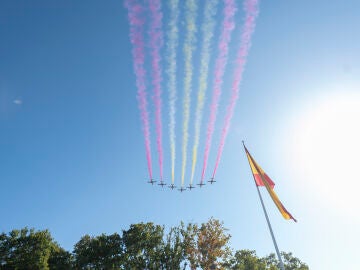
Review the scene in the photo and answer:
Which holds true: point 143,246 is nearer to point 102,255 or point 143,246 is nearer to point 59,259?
point 102,255

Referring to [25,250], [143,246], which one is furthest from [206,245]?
[25,250]

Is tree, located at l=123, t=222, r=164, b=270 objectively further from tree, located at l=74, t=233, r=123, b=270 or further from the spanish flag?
the spanish flag

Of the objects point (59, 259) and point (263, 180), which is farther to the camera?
point (59, 259)

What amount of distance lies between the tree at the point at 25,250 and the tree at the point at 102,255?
615 cm

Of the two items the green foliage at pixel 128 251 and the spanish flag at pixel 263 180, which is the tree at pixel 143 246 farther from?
the spanish flag at pixel 263 180

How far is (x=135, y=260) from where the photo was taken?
43188 millimetres

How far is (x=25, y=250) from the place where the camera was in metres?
44.4

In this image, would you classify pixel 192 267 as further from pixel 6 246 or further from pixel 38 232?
pixel 6 246

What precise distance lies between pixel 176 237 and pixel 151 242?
579cm

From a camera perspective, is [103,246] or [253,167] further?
[103,246]

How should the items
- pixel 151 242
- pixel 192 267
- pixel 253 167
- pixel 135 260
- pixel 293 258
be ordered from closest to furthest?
pixel 253 167 < pixel 192 267 < pixel 135 260 < pixel 151 242 < pixel 293 258

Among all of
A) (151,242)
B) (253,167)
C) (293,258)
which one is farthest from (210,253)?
(293,258)

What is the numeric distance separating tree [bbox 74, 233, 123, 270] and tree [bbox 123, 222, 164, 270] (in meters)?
1.53

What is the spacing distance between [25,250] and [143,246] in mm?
21537
